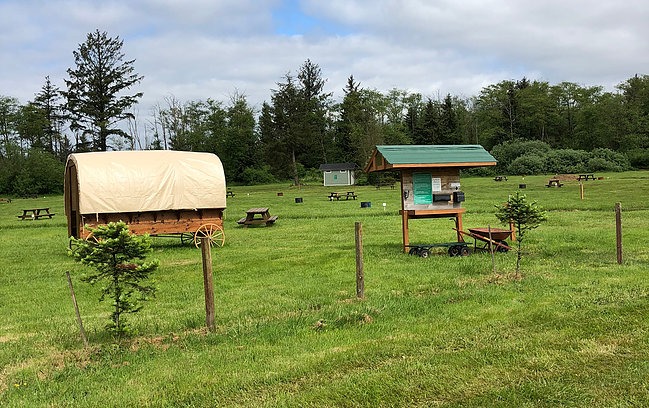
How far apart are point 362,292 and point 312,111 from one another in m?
70.2

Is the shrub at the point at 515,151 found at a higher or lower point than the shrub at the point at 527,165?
higher

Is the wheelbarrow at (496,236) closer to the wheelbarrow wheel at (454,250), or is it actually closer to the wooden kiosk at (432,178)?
the wheelbarrow wheel at (454,250)

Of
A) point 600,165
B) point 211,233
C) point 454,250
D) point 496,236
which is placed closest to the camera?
point 496,236

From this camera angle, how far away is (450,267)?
1118 cm

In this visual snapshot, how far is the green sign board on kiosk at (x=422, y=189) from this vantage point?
14.3 m

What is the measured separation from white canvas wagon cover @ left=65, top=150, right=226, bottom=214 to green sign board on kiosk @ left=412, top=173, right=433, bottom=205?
6838mm

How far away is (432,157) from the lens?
1421cm

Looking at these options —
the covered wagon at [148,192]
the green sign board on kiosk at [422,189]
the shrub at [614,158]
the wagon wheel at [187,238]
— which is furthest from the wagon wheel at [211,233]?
the shrub at [614,158]

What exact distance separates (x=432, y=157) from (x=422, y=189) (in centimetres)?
90

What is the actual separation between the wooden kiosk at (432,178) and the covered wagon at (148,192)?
21.0ft

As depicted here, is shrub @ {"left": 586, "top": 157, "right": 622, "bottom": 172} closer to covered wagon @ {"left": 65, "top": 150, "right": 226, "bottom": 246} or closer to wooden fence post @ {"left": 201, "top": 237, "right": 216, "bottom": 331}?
covered wagon @ {"left": 65, "top": 150, "right": 226, "bottom": 246}

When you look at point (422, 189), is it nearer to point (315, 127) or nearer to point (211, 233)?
point (211, 233)

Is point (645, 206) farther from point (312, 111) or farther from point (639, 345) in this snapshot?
point (312, 111)

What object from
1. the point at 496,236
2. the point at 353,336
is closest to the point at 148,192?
the point at 496,236
